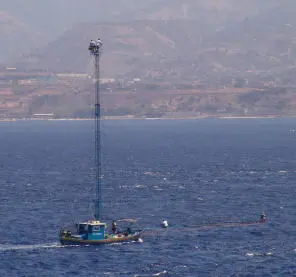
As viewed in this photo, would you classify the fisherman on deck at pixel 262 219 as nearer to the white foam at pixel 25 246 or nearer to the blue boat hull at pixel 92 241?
the blue boat hull at pixel 92 241

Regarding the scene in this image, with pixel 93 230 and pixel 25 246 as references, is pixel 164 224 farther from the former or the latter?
pixel 25 246

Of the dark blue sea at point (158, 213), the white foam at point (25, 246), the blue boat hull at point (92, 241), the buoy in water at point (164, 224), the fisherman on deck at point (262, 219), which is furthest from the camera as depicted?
the fisherman on deck at point (262, 219)

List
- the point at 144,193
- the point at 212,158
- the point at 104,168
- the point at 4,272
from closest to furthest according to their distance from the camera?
1. the point at 4,272
2. the point at 144,193
3. the point at 104,168
4. the point at 212,158

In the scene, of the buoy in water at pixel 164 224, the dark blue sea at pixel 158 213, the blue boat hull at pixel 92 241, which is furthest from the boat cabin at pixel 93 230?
the buoy in water at pixel 164 224

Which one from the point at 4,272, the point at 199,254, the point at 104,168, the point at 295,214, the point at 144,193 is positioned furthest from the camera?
the point at 104,168

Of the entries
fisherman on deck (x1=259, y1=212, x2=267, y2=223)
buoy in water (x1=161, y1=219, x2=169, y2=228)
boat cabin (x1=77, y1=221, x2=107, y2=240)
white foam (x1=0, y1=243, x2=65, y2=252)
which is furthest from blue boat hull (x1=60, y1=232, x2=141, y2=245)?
fisherman on deck (x1=259, y1=212, x2=267, y2=223)

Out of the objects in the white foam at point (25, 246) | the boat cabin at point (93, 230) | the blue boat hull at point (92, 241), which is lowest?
the white foam at point (25, 246)

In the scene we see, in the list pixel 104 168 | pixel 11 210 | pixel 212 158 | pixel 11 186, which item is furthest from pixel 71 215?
pixel 212 158

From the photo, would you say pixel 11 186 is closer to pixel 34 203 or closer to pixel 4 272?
pixel 34 203

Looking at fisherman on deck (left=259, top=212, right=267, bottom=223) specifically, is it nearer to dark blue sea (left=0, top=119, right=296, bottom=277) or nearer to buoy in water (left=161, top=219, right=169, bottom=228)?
dark blue sea (left=0, top=119, right=296, bottom=277)

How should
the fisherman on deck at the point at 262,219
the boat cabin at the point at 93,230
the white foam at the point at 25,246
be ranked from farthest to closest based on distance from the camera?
1. the fisherman on deck at the point at 262,219
2. the boat cabin at the point at 93,230
3. the white foam at the point at 25,246
